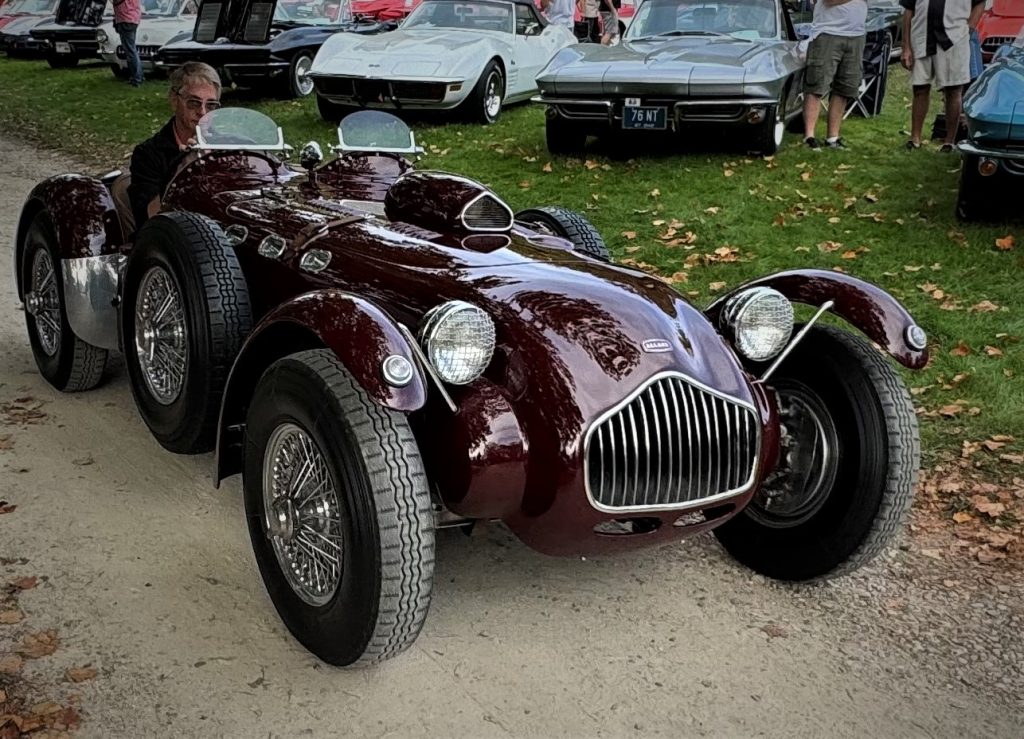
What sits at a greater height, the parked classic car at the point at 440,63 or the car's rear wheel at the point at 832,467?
the parked classic car at the point at 440,63

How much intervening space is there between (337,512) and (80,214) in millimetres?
2711

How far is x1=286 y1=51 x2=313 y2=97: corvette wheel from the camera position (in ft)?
46.8

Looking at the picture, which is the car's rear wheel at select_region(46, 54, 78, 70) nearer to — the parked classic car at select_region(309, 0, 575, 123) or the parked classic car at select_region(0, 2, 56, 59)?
the parked classic car at select_region(0, 2, 56, 59)

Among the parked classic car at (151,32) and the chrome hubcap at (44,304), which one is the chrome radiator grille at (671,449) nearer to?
the chrome hubcap at (44,304)

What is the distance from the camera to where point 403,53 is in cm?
1155

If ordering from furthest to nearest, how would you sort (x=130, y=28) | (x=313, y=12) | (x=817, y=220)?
(x=130, y=28) < (x=313, y=12) < (x=817, y=220)

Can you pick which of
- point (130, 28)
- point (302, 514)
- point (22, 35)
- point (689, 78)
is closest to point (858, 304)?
point (302, 514)

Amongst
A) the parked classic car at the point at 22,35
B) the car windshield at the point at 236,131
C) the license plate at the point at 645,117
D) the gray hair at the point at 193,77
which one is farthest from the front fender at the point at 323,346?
the parked classic car at the point at 22,35

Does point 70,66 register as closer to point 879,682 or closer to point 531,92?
point 531,92

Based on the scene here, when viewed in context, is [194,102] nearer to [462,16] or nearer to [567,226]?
[567,226]

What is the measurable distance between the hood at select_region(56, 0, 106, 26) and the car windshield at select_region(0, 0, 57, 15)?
1859 mm

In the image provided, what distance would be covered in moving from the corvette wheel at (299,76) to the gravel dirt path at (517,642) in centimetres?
1107

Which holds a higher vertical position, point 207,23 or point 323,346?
point 207,23

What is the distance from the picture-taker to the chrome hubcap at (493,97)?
1207 cm
